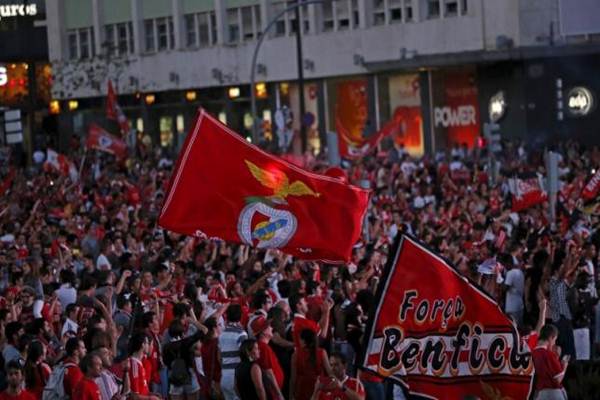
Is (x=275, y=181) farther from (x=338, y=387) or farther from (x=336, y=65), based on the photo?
(x=336, y=65)

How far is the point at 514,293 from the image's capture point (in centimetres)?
2191

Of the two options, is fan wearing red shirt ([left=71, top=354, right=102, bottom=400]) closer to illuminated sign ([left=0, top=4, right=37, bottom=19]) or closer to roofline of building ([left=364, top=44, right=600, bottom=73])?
roofline of building ([left=364, top=44, right=600, bottom=73])

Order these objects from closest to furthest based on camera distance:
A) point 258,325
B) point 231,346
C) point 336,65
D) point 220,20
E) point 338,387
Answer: point 338,387 < point 231,346 < point 258,325 < point 336,65 < point 220,20

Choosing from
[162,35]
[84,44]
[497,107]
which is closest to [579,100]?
[497,107]

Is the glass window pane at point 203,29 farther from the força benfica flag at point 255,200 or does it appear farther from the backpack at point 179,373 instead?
the backpack at point 179,373

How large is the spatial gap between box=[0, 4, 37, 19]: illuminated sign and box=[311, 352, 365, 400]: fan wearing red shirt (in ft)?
187

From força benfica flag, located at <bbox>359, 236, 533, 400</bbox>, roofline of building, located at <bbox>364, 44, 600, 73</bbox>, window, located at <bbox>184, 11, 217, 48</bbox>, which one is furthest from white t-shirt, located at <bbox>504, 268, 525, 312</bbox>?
window, located at <bbox>184, 11, 217, 48</bbox>

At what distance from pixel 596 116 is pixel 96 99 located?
78.3 ft

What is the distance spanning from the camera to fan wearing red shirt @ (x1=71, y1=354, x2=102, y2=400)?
14.1 m

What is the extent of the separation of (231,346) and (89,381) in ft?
8.44

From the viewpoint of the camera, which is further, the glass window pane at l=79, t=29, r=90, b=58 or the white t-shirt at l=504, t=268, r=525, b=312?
the glass window pane at l=79, t=29, r=90, b=58

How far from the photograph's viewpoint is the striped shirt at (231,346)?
16594 millimetres

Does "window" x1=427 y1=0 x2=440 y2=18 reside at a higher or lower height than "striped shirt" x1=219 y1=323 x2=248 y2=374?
higher

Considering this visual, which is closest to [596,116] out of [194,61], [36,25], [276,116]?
[276,116]
